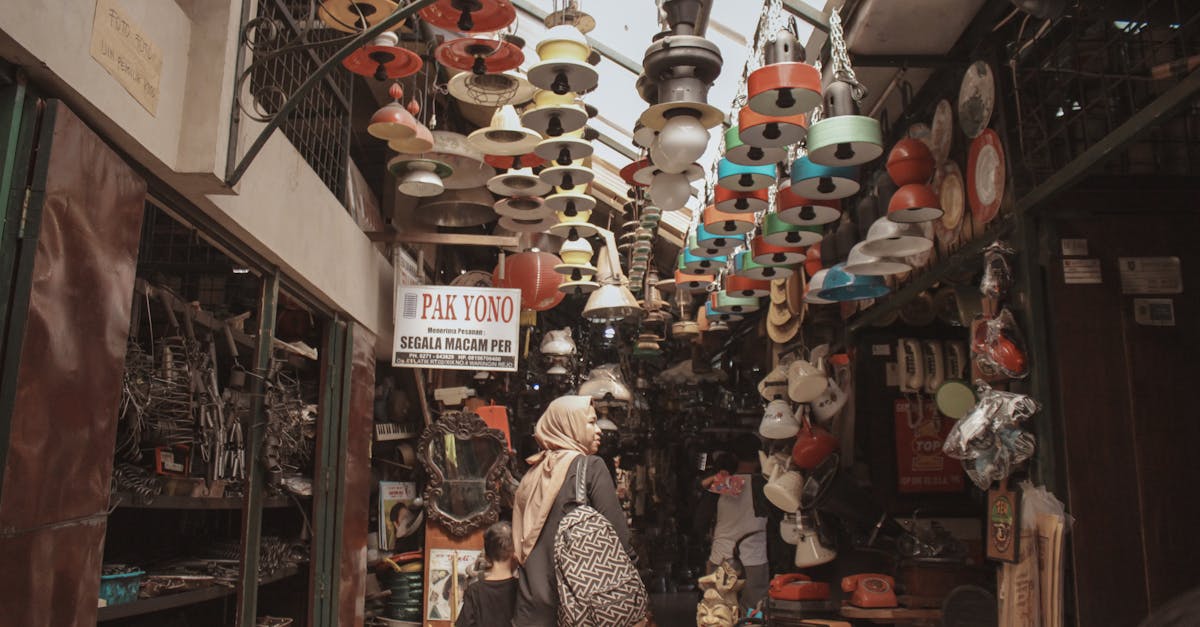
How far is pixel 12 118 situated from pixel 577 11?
88.1 inches

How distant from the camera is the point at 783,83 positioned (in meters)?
2.95

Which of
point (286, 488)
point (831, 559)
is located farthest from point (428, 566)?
point (831, 559)

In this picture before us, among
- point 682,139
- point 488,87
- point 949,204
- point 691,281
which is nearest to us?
point 682,139

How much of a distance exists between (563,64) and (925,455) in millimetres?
3520

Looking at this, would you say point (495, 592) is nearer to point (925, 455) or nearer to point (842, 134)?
point (842, 134)

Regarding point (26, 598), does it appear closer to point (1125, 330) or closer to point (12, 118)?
point (12, 118)

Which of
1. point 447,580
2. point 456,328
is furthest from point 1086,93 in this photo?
point 447,580

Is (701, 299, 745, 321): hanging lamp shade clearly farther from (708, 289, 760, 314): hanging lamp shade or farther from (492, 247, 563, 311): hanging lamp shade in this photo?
(492, 247, 563, 311): hanging lamp shade

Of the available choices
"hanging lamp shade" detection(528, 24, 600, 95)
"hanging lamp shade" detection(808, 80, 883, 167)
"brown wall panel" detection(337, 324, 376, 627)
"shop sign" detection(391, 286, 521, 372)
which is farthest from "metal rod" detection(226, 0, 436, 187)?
"shop sign" detection(391, 286, 521, 372)

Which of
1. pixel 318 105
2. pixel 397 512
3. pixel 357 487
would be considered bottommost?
pixel 397 512

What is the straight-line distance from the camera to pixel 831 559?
5336 millimetres

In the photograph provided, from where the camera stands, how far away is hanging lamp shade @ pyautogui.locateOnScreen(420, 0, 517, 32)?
2900 mm

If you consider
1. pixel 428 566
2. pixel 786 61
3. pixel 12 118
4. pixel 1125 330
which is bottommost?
pixel 428 566

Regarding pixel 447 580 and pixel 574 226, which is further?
pixel 447 580
